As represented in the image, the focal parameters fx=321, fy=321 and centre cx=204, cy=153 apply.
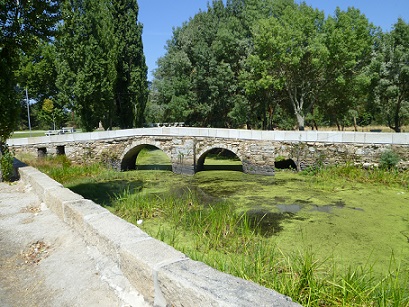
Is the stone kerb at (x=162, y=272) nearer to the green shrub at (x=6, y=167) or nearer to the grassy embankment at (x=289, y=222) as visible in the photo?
the grassy embankment at (x=289, y=222)

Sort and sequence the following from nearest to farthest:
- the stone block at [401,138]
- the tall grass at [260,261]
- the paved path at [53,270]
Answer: the paved path at [53,270], the tall grass at [260,261], the stone block at [401,138]

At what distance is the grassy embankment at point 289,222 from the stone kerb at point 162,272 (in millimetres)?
1024

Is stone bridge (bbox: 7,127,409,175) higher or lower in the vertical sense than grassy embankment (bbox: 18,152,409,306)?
higher

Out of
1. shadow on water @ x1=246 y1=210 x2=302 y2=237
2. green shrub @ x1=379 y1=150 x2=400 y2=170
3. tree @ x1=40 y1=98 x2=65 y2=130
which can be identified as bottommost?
shadow on water @ x1=246 y1=210 x2=302 y2=237

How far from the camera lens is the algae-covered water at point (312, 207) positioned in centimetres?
623

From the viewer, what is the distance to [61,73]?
1841 centimetres

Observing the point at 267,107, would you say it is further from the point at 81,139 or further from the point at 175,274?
the point at 175,274

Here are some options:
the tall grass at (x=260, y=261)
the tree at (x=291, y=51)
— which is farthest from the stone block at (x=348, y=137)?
the tall grass at (x=260, y=261)

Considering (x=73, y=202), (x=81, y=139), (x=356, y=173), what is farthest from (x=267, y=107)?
(x=73, y=202)

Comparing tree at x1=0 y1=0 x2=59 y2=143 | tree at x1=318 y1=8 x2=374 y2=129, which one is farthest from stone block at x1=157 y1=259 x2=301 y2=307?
tree at x1=318 y1=8 x2=374 y2=129

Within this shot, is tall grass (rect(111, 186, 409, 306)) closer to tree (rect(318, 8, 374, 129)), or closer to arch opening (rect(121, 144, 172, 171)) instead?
arch opening (rect(121, 144, 172, 171))

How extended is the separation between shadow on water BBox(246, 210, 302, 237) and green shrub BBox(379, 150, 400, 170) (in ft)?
18.6

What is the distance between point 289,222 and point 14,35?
24.7 ft

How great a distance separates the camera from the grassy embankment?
3.36 metres
